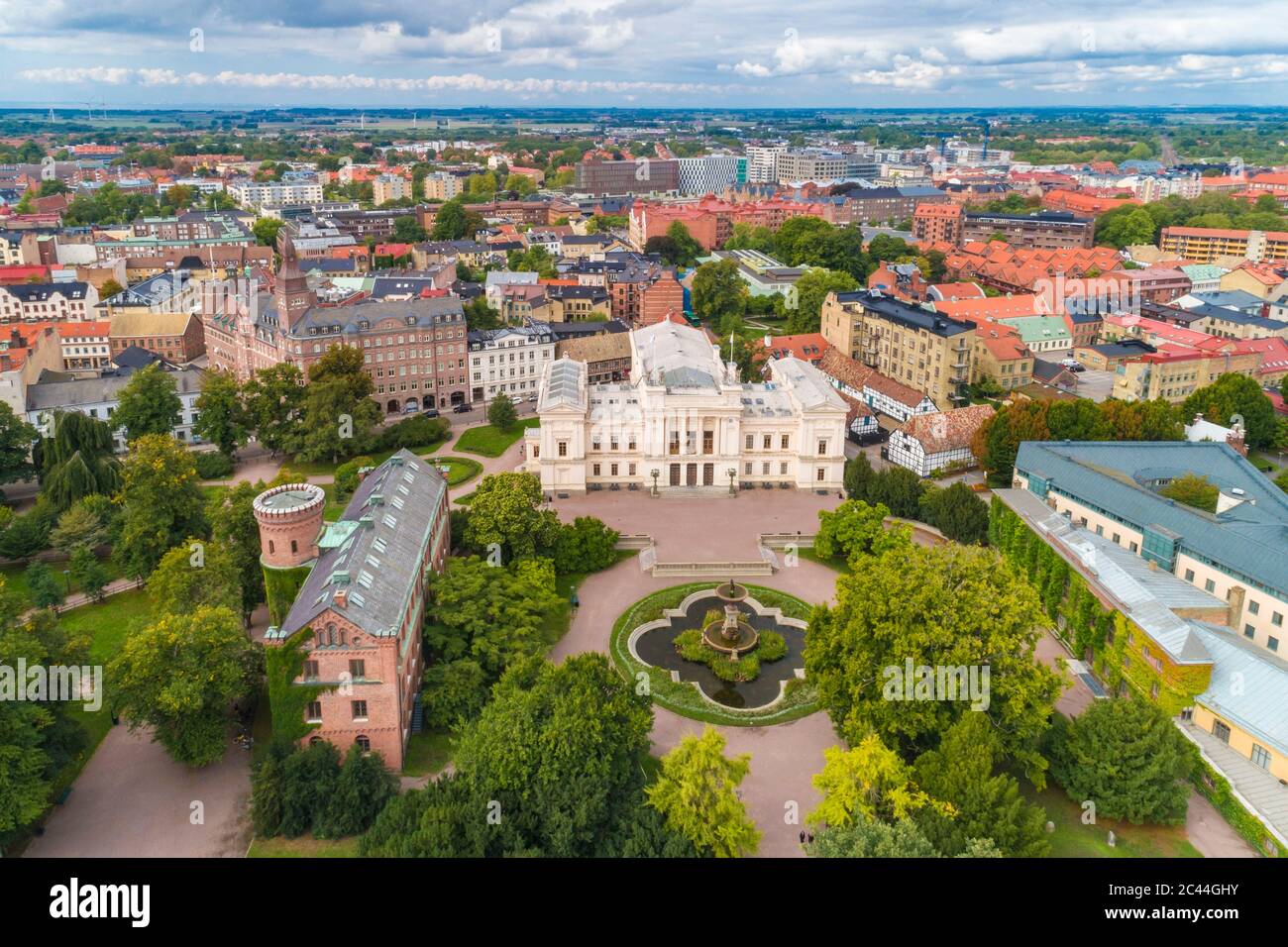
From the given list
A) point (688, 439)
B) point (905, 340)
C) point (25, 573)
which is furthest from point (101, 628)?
point (905, 340)

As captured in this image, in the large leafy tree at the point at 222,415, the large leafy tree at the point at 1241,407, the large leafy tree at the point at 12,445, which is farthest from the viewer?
the large leafy tree at the point at 1241,407

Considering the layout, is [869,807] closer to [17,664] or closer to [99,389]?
[17,664]

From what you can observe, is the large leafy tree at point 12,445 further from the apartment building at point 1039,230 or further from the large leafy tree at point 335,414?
the apartment building at point 1039,230

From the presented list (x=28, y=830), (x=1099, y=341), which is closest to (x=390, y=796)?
(x=28, y=830)

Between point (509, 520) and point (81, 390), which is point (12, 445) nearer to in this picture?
point (81, 390)

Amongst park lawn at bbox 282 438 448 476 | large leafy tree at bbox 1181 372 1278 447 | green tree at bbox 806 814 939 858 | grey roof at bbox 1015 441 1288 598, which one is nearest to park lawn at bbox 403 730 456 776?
green tree at bbox 806 814 939 858

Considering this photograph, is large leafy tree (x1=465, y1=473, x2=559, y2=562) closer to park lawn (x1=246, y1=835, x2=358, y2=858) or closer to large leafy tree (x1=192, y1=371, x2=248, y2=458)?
park lawn (x1=246, y1=835, x2=358, y2=858)

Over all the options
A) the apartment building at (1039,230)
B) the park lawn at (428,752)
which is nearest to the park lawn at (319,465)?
the park lawn at (428,752)
